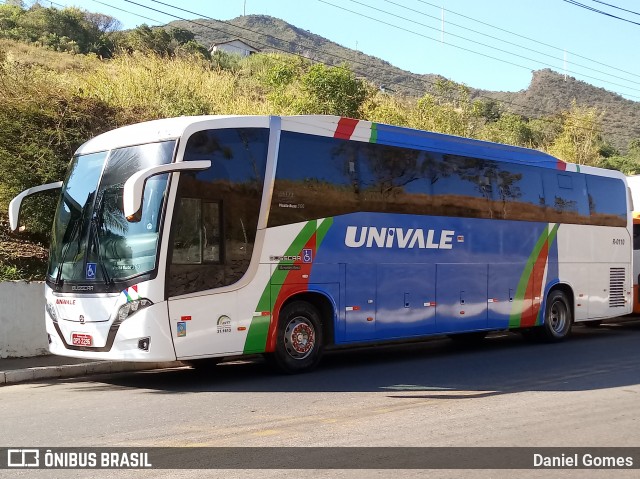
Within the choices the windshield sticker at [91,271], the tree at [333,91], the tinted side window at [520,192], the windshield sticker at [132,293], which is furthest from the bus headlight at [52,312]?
the tree at [333,91]

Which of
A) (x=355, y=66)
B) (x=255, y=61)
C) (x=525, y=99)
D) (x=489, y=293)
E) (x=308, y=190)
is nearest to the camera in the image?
(x=308, y=190)

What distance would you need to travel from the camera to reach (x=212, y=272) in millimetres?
10672

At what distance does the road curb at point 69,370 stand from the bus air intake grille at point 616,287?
11.2 metres

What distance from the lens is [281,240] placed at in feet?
37.8

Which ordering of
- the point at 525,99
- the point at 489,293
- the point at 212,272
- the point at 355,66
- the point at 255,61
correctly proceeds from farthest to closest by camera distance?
1. the point at 355,66
2. the point at 525,99
3. the point at 255,61
4. the point at 489,293
5. the point at 212,272

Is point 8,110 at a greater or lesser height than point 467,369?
greater

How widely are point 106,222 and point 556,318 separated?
10850mm

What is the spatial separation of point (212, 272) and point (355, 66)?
105474 mm

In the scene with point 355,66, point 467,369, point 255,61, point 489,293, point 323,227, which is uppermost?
point 355,66

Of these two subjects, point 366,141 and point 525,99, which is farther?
point 525,99

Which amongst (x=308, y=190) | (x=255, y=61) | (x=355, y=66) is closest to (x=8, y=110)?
(x=308, y=190)

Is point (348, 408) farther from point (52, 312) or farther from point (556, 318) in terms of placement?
point (556, 318)

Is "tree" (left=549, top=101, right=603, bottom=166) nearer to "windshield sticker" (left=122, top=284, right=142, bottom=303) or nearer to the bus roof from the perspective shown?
the bus roof

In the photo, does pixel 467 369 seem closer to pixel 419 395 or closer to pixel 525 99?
pixel 419 395
